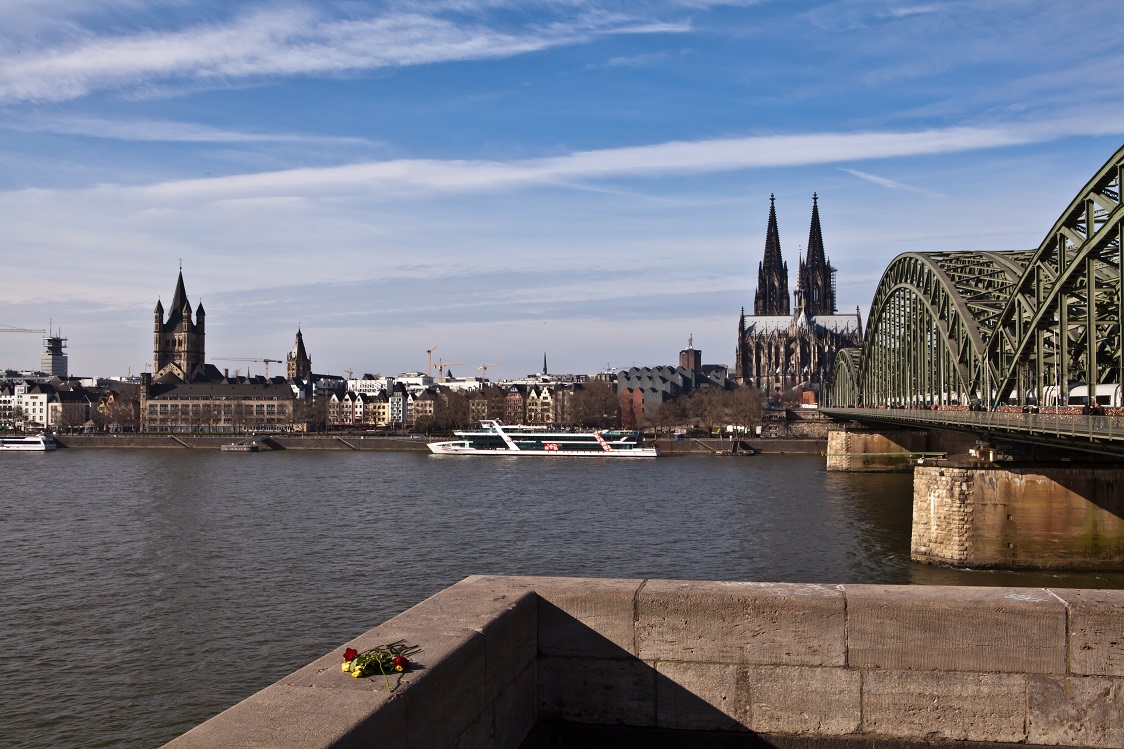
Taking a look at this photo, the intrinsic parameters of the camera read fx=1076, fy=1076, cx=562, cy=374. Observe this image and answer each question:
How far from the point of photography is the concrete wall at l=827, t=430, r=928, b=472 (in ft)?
268

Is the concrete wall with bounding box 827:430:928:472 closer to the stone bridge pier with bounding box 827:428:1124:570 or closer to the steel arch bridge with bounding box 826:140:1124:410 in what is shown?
the steel arch bridge with bounding box 826:140:1124:410

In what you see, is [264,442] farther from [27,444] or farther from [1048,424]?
[1048,424]

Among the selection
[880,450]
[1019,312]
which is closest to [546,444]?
[880,450]

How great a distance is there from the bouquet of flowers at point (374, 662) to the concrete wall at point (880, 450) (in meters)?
77.8

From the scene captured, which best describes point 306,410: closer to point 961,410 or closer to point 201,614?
point 961,410

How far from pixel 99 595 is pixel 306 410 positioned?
6217 inches

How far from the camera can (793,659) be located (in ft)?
30.0

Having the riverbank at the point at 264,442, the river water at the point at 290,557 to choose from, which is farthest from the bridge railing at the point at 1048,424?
the riverbank at the point at 264,442

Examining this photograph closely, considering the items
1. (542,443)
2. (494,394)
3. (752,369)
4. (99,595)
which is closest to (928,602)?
(99,595)

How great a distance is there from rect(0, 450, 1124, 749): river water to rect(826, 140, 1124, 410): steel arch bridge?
25.5 feet

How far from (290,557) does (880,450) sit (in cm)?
5789

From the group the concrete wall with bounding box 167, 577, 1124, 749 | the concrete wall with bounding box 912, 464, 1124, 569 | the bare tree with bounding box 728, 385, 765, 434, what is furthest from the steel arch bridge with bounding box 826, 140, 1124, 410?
the bare tree with bounding box 728, 385, 765, 434

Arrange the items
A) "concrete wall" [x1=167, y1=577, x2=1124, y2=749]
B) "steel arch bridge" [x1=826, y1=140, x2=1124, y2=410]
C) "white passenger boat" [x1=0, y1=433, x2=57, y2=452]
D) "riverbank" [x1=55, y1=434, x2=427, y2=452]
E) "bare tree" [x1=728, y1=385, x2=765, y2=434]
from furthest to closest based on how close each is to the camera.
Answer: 1. "bare tree" [x1=728, y1=385, x2=765, y2=434]
2. "white passenger boat" [x1=0, y1=433, x2=57, y2=452]
3. "riverbank" [x1=55, y1=434, x2=427, y2=452]
4. "steel arch bridge" [x1=826, y1=140, x2=1124, y2=410]
5. "concrete wall" [x1=167, y1=577, x2=1124, y2=749]

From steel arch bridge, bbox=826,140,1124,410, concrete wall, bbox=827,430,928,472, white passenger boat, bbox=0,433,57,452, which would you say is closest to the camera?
steel arch bridge, bbox=826,140,1124,410
